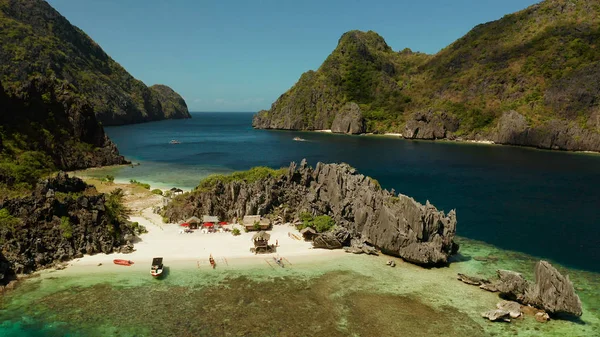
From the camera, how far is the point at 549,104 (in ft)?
507

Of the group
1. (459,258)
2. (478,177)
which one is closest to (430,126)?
(478,177)

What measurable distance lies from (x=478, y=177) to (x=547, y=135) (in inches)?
2889

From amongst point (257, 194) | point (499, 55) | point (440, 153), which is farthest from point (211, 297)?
point (499, 55)

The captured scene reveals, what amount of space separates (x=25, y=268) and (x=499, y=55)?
220 m

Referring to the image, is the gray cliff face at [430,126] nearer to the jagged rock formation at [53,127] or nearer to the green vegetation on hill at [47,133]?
the jagged rock formation at [53,127]

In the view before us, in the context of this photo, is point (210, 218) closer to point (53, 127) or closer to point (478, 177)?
point (53, 127)

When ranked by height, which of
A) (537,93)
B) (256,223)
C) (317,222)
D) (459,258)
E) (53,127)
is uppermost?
(537,93)

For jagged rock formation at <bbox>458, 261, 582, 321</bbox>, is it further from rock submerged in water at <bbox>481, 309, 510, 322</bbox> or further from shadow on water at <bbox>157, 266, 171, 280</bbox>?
shadow on water at <bbox>157, 266, 171, 280</bbox>

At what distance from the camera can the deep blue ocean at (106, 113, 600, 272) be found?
49531 millimetres

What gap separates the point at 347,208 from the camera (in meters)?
48.2

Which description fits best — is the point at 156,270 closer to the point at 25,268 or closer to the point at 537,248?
Answer: the point at 25,268

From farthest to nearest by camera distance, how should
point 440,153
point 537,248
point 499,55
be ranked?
point 499,55 < point 440,153 < point 537,248

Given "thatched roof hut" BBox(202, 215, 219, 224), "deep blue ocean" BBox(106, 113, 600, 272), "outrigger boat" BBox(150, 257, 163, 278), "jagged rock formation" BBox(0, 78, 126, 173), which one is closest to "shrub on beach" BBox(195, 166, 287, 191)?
"thatched roof hut" BBox(202, 215, 219, 224)

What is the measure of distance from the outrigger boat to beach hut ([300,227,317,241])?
1674 cm
